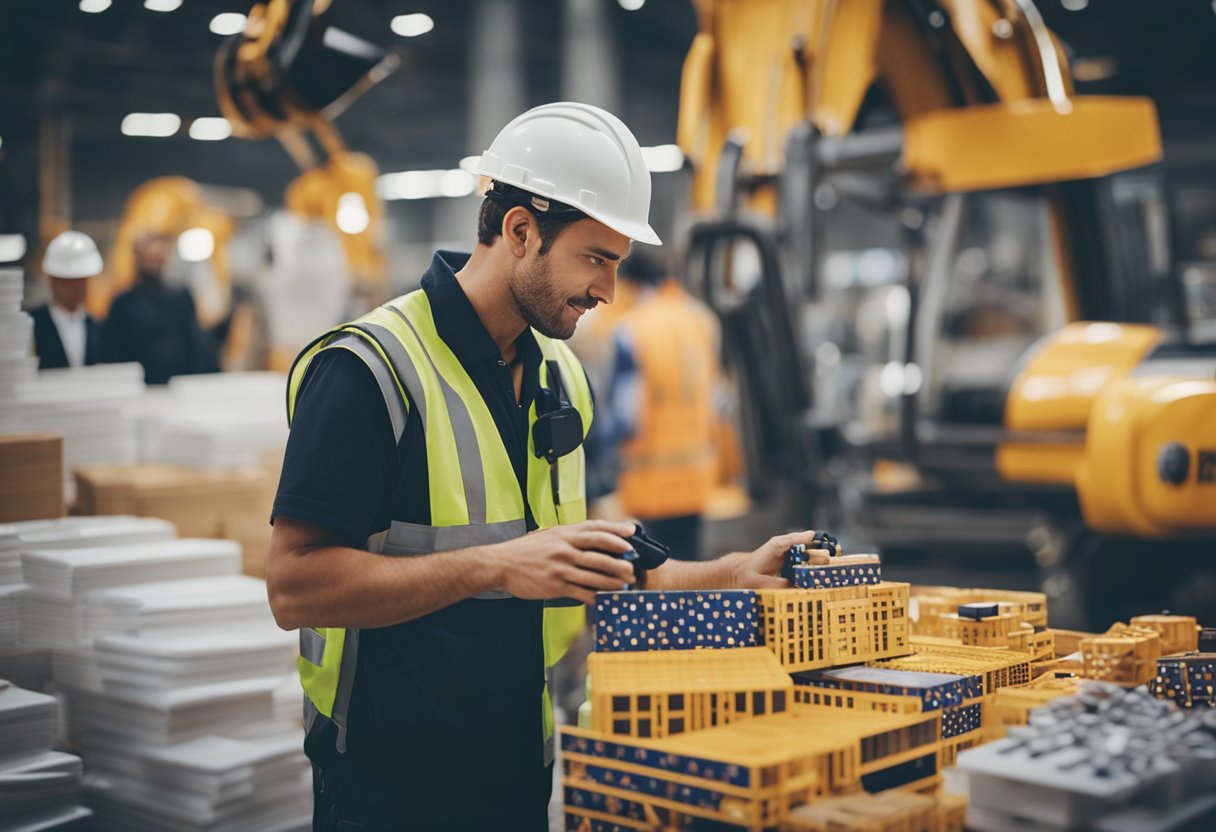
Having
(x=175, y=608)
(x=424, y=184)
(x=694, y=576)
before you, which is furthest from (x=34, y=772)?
(x=424, y=184)

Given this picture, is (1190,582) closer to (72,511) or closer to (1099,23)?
(72,511)

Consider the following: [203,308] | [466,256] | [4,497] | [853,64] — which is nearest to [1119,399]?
[853,64]

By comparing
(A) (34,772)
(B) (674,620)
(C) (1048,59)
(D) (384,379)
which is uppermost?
(C) (1048,59)

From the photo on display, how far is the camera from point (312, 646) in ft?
7.97

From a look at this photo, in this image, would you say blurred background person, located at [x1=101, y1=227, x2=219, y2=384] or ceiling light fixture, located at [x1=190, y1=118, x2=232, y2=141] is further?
ceiling light fixture, located at [x1=190, y1=118, x2=232, y2=141]

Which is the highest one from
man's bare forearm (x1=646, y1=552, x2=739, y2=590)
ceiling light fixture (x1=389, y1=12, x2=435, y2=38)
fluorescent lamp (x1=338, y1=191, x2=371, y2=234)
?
ceiling light fixture (x1=389, y1=12, x2=435, y2=38)

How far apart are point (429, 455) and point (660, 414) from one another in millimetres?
5762

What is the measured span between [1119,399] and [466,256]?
3340 millimetres

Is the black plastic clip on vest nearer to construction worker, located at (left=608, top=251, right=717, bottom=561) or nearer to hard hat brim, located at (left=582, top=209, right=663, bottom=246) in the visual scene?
hard hat brim, located at (left=582, top=209, right=663, bottom=246)

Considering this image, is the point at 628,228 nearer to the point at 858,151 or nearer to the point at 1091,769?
the point at 1091,769

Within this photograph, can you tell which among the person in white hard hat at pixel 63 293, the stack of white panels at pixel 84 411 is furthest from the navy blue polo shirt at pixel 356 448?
the person in white hard hat at pixel 63 293

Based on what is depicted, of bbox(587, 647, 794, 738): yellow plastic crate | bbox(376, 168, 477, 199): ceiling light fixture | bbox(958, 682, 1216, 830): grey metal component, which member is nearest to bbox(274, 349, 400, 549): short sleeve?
bbox(587, 647, 794, 738): yellow plastic crate

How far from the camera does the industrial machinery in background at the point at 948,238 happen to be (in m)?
5.82

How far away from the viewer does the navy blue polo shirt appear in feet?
7.00
